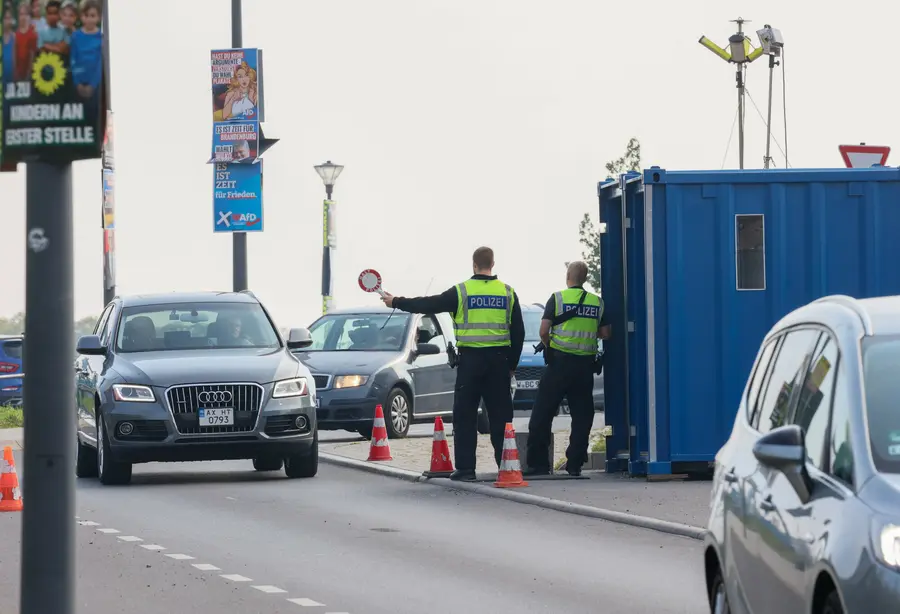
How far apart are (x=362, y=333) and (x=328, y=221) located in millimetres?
11073

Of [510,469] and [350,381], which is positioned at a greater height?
[350,381]

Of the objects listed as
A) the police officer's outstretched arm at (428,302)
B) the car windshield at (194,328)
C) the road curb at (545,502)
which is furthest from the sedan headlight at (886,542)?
the car windshield at (194,328)

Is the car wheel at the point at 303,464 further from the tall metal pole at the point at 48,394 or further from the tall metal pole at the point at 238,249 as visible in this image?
the tall metal pole at the point at 48,394

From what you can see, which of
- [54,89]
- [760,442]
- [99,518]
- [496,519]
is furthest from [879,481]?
[99,518]

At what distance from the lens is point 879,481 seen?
5.98 metres

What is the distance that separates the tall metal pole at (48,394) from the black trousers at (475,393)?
11844 mm

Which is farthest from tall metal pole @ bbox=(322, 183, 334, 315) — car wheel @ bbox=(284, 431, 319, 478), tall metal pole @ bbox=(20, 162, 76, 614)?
tall metal pole @ bbox=(20, 162, 76, 614)

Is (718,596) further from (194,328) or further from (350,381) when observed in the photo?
(350,381)

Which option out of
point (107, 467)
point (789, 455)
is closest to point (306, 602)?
point (789, 455)

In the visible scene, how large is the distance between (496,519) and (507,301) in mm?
3264

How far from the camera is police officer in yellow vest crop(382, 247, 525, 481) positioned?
58.0ft

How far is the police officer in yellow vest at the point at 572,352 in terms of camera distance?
17.8 m

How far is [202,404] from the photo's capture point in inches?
719

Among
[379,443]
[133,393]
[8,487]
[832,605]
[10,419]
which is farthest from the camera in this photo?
[10,419]
